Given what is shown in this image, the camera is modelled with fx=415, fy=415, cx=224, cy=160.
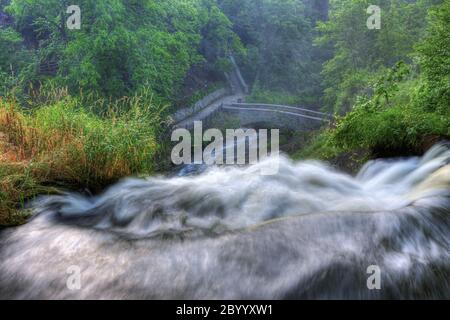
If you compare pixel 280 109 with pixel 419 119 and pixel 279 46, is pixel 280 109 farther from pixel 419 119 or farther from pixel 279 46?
pixel 419 119

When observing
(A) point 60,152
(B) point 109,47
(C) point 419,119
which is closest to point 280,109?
(B) point 109,47

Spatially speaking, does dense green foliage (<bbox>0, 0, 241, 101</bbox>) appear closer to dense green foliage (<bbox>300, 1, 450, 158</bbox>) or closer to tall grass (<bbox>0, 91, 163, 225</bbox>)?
tall grass (<bbox>0, 91, 163, 225</bbox>)

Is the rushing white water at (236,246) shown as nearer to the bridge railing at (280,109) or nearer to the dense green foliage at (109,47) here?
the dense green foliage at (109,47)

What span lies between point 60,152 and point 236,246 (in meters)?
2.96

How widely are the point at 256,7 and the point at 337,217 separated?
91.9 ft

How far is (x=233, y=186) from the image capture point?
18.5 feet

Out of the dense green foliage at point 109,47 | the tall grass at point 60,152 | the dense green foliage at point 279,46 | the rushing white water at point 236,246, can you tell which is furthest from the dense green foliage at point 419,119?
the dense green foliage at point 279,46

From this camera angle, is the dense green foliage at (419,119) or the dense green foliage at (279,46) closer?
the dense green foliage at (419,119)

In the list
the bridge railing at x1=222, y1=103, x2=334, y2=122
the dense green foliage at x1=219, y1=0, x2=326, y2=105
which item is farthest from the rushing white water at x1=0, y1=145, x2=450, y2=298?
the dense green foliage at x1=219, y1=0, x2=326, y2=105

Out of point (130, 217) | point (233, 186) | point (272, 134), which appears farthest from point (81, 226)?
point (272, 134)

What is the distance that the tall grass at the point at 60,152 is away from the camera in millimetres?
4637

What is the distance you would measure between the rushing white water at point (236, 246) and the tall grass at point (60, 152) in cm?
34

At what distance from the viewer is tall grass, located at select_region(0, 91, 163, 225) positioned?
4.64 m

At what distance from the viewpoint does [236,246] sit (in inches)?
136
